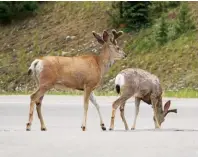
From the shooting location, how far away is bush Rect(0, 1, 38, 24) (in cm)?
4519

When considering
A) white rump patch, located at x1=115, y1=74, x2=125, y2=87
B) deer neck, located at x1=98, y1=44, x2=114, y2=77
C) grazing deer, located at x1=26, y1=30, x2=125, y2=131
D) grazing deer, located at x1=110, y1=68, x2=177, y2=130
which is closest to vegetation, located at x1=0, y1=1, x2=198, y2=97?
grazing deer, located at x1=110, y1=68, x2=177, y2=130

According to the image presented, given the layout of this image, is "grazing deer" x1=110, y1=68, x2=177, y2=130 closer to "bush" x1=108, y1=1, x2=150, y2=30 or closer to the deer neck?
the deer neck

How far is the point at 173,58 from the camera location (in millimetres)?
35406

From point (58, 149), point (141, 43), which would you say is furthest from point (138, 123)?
point (141, 43)

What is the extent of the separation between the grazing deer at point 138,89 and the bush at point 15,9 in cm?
2967

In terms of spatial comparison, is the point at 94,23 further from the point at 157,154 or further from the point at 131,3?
the point at 157,154

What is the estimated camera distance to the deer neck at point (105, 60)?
16.0 m

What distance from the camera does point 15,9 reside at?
45.6 meters

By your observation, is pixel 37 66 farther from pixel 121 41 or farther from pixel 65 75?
pixel 121 41

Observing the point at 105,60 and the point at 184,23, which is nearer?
the point at 105,60

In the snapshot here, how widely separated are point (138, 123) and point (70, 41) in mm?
24194

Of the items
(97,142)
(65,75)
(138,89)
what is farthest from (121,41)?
(97,142)

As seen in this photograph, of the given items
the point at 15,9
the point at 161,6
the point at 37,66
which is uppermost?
the point at 161,6

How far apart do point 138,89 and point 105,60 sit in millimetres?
1042
